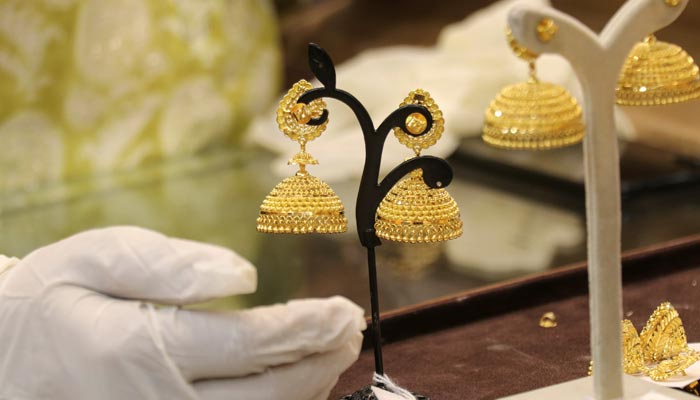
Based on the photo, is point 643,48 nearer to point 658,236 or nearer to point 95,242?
point 95,242

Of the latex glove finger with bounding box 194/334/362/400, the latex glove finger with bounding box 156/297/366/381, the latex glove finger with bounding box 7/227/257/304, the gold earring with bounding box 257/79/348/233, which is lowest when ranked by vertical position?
the latex glove finger with bounding box 194/334/362/400

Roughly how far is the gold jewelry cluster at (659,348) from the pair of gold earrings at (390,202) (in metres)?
0.33

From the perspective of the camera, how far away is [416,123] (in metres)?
1.62

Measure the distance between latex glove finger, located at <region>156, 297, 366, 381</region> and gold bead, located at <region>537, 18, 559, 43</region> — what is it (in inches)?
15.3

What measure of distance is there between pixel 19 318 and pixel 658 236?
2.14m

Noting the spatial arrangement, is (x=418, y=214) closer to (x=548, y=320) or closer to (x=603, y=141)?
(x=603, y=141)

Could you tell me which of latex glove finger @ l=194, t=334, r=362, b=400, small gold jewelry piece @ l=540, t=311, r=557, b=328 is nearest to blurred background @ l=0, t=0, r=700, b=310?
small gold jewelry piece @ l=540, t=311, r=557, b=328

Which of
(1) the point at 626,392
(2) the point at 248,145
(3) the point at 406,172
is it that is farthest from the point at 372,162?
(2) the point at 248,145

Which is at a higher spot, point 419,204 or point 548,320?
point 419,204

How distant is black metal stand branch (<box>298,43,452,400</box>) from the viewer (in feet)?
5.22

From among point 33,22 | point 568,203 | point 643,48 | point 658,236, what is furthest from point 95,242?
point 33,22

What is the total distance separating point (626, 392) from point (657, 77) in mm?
495

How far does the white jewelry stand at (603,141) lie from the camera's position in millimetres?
1390

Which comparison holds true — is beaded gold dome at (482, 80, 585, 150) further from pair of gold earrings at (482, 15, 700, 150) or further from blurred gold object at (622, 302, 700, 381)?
blurred gold object at (622, 302, 700, 381)
